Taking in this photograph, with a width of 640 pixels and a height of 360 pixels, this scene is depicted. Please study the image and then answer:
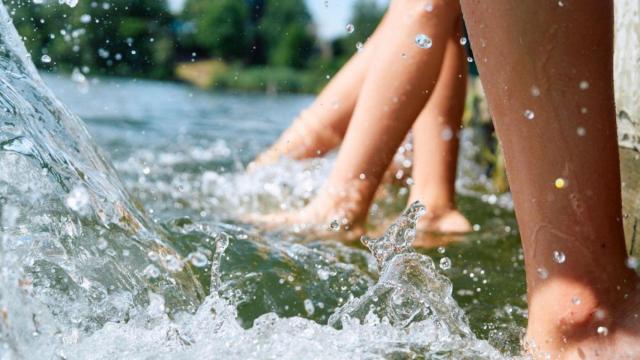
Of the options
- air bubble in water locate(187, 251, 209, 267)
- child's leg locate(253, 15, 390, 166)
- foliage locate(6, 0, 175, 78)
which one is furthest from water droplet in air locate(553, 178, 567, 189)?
foliage locate(6, 0, 175, 78)

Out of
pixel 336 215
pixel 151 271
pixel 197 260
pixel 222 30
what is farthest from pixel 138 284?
pixel 222 30

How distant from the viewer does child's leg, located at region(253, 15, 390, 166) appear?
2.70m

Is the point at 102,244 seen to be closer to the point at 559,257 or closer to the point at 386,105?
the point at 559,257

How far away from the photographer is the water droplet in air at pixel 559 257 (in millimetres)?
1114

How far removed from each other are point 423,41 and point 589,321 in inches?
40.8

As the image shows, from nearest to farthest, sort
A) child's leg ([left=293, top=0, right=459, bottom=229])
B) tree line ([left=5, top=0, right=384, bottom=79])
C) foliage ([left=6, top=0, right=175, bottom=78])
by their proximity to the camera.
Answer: child's leg ([left=293, top=0, right=459, bottom=229]), foliage ([left=6, top=0, right=175, bottom=78]), tree line ([left=5, top=0, right=384, bottom=79])

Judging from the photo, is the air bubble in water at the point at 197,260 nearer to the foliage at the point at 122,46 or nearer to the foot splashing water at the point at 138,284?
the foot splashing water at the point at 138,284

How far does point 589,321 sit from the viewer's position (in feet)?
3.70

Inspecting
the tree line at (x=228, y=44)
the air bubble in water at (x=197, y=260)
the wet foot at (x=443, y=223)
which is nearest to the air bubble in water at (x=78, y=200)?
the air bubble in water at (x=197, y=260)

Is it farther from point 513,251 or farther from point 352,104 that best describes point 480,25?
point 352,104

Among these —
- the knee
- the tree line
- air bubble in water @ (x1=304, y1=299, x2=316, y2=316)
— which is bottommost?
air bubble in water @ (x1=304, y1=299, x2=316, y2=316)

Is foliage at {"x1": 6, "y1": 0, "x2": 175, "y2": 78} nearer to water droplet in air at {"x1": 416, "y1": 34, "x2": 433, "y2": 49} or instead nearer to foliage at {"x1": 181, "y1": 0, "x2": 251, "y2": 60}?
foliage at {"x1": 181, "y1": 0, "x2": 251, "y2": 60}

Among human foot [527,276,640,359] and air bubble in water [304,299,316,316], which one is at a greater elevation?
human foot [527,276,640,359]

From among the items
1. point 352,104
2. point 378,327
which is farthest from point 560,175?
point 352,104
